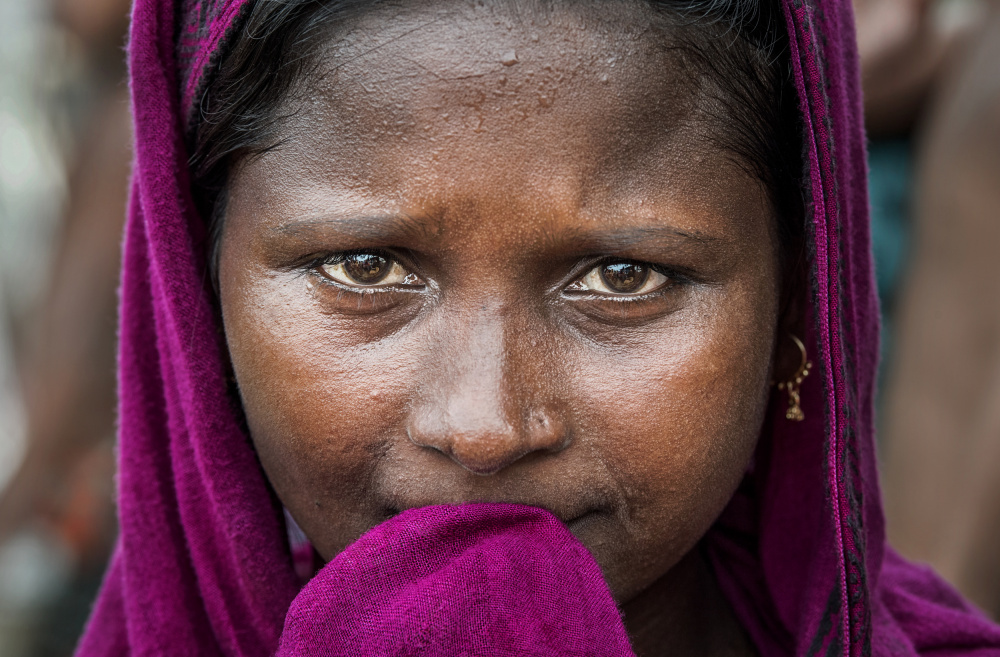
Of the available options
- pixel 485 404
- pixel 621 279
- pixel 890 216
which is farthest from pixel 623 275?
pixel 890 216

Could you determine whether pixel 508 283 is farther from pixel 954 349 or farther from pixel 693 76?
pixel 954 349

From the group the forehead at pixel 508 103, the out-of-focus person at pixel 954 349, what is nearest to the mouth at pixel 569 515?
the forehead at pixel 508 103

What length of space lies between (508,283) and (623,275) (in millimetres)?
172

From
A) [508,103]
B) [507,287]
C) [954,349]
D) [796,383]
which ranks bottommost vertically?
[954,349]

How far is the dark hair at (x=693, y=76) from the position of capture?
131 centimetres

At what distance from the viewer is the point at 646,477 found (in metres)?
1.31

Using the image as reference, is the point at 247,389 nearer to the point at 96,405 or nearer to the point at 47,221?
the point at 96,405

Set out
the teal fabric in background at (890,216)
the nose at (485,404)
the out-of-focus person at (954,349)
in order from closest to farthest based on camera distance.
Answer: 1. the nose at (485,404)
2. the out-of-focus person at (954,349)
3. the teal fabric in background at (890,216)

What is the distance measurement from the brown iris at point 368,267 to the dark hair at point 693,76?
7.5 inches

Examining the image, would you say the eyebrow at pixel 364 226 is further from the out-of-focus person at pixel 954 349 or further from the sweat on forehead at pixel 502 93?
the out-of-focus person at pixel 954 349

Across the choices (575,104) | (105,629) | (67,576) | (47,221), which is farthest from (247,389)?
(47,221)

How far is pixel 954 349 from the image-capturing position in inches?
130

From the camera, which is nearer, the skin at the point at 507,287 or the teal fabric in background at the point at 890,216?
the skin at the point at 507,287

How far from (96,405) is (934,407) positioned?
128 inches
